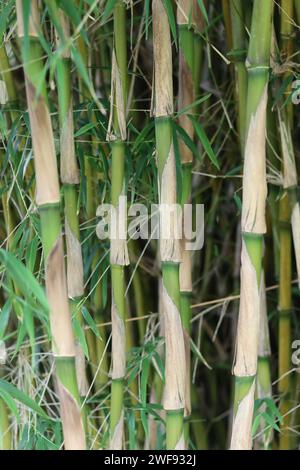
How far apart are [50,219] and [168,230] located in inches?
7.8

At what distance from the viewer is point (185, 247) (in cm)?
103

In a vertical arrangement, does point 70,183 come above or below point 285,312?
above

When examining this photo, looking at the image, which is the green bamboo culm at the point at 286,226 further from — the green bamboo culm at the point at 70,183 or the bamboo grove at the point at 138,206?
the green bamboo culm at the point at 70,183

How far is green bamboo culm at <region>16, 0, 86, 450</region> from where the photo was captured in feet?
2.38

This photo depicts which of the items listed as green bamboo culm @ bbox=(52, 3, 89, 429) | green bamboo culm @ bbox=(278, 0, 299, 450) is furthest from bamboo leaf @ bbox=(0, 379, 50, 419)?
green bamboo culm @ bbox=(278, 0, 299, 450)

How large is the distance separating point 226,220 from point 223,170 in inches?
5.7

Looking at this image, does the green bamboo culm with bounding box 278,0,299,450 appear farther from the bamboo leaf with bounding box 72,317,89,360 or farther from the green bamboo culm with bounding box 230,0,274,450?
the bamboo leaf with bounding box 72,317,89,360

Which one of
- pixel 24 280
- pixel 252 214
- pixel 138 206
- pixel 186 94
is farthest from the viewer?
pixel 138 206

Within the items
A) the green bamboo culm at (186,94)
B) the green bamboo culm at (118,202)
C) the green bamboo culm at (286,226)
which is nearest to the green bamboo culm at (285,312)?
the green bamboo culm at (286,226)

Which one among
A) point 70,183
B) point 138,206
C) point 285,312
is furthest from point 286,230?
point 70,183

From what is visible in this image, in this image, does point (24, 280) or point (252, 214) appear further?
point (252, 214)

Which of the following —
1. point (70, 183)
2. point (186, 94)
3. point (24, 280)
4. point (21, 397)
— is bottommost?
point (21, 397)

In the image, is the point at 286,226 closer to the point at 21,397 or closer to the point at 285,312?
the point at 285,312

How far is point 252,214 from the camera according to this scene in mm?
875
